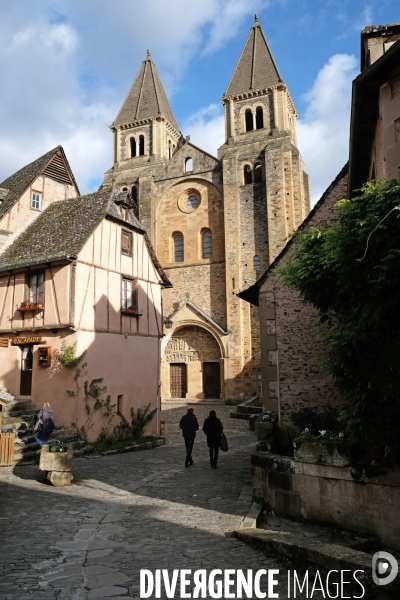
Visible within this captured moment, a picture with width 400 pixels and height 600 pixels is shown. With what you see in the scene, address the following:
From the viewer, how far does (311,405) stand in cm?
1152

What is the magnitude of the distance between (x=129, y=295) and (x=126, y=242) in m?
1.87

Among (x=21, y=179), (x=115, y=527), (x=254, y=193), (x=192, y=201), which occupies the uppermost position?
(x=192, y=201)

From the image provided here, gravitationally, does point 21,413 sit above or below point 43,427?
above

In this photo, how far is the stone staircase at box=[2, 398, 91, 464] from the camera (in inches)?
477

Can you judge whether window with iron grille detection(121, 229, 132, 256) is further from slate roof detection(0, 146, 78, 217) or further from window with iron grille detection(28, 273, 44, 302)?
slate roof detection(0, 146, 78, 217)

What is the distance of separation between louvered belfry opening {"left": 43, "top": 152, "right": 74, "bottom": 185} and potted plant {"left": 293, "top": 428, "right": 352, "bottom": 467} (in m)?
15.1

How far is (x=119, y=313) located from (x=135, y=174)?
852 inches

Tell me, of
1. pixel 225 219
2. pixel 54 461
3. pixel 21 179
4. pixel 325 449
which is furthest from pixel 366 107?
pixel 225 219

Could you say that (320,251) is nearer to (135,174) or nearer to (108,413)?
(108,413)

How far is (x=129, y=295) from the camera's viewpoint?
665 inches

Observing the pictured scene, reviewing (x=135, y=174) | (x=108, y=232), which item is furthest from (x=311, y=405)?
(x=135, y=174)

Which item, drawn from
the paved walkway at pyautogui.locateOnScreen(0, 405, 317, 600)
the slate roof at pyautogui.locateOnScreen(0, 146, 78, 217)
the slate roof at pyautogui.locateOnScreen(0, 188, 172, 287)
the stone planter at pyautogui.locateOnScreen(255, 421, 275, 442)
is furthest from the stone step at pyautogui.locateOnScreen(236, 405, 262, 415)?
the slate roof at pyautogui.locateOnScreen(0, 146, 78, 217)

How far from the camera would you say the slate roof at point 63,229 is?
1486cm

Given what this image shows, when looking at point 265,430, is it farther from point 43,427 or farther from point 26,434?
point 26,434
